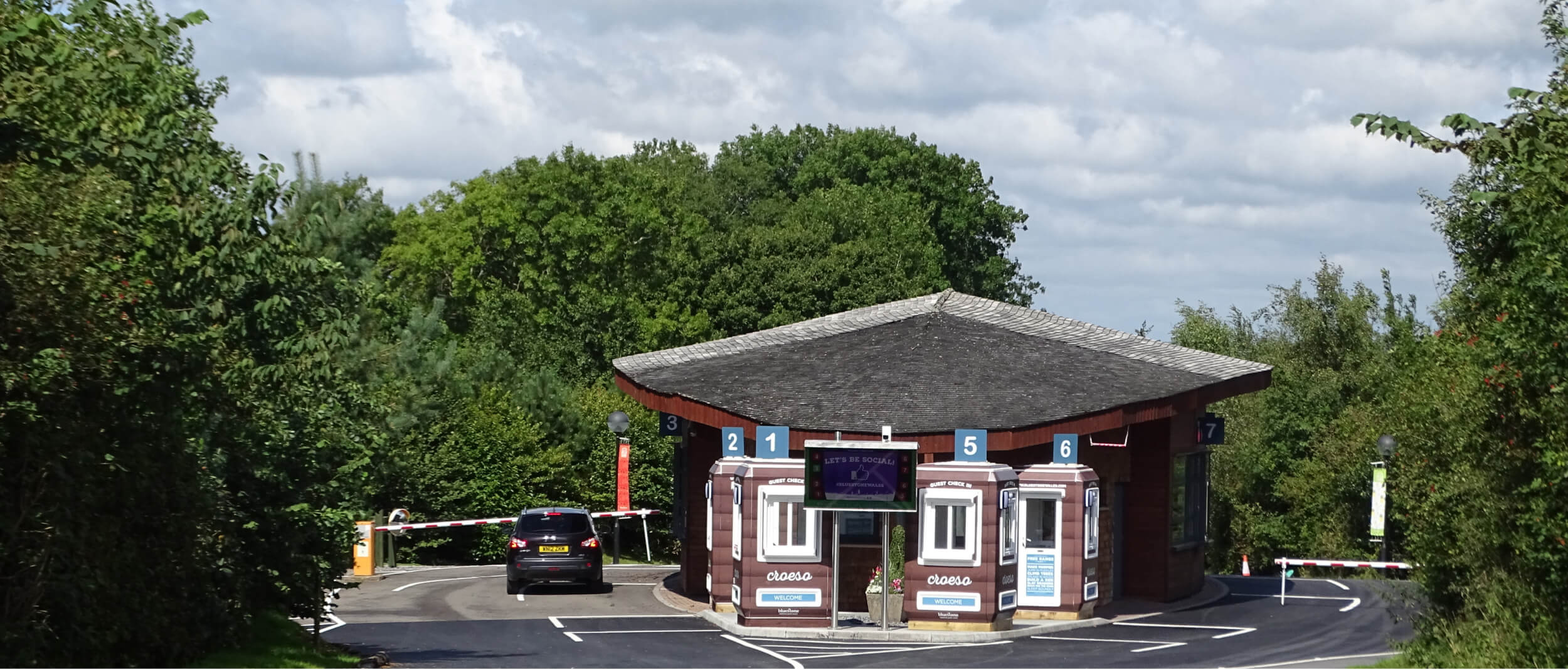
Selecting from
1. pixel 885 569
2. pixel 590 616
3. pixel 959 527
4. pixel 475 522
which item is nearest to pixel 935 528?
pixel 959 527

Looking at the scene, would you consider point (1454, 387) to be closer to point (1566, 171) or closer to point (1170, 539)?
point (1566, 171)

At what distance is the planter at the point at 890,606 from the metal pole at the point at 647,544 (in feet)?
53.9

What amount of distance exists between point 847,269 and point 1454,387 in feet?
137

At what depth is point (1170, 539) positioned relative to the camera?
3281cm

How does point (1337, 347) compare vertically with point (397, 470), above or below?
above

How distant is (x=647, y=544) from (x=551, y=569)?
37.9ft

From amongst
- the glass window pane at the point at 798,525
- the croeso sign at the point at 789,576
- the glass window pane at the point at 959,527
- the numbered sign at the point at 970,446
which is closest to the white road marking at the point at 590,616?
the croeso sign at the point at 789,576

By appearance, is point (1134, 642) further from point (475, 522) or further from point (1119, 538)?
point (475, 522)

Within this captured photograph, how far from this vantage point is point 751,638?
2714 centimetres

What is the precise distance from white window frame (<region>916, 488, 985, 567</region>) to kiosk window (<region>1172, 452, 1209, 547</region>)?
23.7 feet

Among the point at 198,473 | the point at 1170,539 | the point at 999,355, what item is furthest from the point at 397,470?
the point at 198,473

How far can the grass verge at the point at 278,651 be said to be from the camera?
2006cm

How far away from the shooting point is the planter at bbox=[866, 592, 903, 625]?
28047 mm

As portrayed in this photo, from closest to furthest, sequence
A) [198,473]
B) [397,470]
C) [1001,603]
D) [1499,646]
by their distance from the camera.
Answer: [1499,646]
[198,473]
[1001,603]
[397,470]
